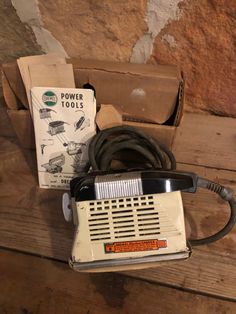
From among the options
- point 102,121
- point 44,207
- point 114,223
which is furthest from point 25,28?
point 114,223

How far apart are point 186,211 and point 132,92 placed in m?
0.29

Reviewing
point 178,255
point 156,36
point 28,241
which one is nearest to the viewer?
point 178,255

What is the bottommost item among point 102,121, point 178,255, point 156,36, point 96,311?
point 96,311

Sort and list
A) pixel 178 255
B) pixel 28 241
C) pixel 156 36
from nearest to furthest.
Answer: pixel 178 255
pixel 28 241
pixel 156 36

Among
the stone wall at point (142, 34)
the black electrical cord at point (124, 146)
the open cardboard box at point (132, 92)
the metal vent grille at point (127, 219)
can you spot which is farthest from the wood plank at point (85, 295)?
the stone wall at point (142, 34)

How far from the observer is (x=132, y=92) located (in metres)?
0.79

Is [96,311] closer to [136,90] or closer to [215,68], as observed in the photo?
[136,90]

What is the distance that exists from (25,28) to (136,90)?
36 centimetres

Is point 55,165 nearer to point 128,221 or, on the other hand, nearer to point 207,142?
point 128,221

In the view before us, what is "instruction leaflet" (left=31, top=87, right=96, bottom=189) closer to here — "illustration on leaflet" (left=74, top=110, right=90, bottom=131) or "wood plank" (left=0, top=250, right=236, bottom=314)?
"illustration on leaflet" (left=74, top=110, right=90, bottom=131)

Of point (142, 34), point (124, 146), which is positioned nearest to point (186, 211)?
point (124, 146)

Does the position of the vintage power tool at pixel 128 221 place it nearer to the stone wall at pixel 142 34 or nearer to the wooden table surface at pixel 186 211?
the wooden table surface at pixel 186 211

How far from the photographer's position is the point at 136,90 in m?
0.79

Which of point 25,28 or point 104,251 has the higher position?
point 25,28
